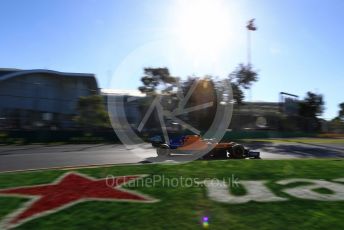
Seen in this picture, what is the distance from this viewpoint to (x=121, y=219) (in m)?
6.48

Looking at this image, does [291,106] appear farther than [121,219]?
Yes

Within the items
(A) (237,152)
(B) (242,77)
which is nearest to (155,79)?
(B) (242,77)

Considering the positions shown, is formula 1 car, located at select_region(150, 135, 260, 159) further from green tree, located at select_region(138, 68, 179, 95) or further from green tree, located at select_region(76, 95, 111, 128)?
green tree, located at select_region(138, 68, 179, 95)

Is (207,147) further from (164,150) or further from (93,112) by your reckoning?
(93,112)

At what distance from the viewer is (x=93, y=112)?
129 feet

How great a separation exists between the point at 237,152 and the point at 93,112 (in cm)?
2524

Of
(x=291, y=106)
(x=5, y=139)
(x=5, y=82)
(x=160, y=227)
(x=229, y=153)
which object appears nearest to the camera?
(x=160, y=227)

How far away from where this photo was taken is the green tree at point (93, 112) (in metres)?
37.9

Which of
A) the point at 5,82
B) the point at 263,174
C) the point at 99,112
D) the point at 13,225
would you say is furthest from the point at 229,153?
the point at 5,82

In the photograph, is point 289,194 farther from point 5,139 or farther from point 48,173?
point 5,139

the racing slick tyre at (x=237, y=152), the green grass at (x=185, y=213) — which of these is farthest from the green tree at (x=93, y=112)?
the green grass at (x=185, y=213)

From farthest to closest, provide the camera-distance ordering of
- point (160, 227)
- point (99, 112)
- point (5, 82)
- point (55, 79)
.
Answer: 1. point (55, 79)
2. point (5, 82)
3. point (99, 112)
4. point (160, 227)

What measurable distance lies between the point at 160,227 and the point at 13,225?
7.34ft

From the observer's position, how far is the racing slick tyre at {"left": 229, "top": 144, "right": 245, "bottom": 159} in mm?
15973
